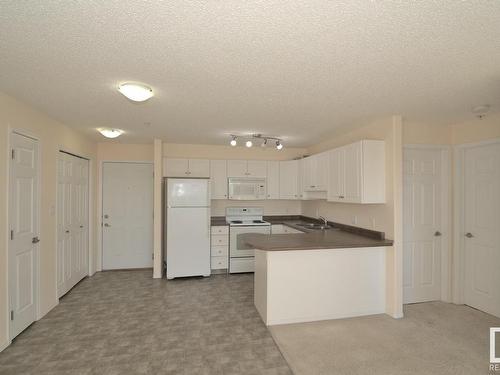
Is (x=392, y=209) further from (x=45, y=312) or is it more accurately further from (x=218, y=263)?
(x=45, y=312)

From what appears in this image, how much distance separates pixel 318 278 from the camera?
10.4ft

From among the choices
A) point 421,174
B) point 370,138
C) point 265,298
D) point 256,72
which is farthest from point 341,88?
point 265,298

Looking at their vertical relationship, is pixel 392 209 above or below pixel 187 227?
above

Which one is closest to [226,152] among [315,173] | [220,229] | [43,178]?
[220,229]

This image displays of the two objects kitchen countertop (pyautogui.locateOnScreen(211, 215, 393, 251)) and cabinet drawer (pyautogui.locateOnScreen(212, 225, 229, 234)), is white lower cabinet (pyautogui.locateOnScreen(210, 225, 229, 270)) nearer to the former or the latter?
cabinet drawer (pyautogui.locateOnScreen(212, 225, 229, 234))

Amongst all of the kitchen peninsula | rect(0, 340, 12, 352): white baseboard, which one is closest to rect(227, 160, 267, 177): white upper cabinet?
the kitchen peninsula

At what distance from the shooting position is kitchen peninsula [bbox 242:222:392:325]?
304cm

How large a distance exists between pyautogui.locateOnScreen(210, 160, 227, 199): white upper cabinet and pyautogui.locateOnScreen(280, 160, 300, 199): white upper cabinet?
1097mm

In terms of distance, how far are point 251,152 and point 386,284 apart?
3.25m

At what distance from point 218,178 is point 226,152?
0.56 m

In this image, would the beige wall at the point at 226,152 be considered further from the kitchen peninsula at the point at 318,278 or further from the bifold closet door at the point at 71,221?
the kitchen peninsula at the point at 318,278

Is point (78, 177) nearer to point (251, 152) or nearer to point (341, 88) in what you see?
point (251, 152)

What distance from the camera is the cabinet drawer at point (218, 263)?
15.9 feet

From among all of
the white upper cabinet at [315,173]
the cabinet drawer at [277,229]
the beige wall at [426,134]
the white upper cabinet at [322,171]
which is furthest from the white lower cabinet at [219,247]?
→ the beige wall at [426,134]
